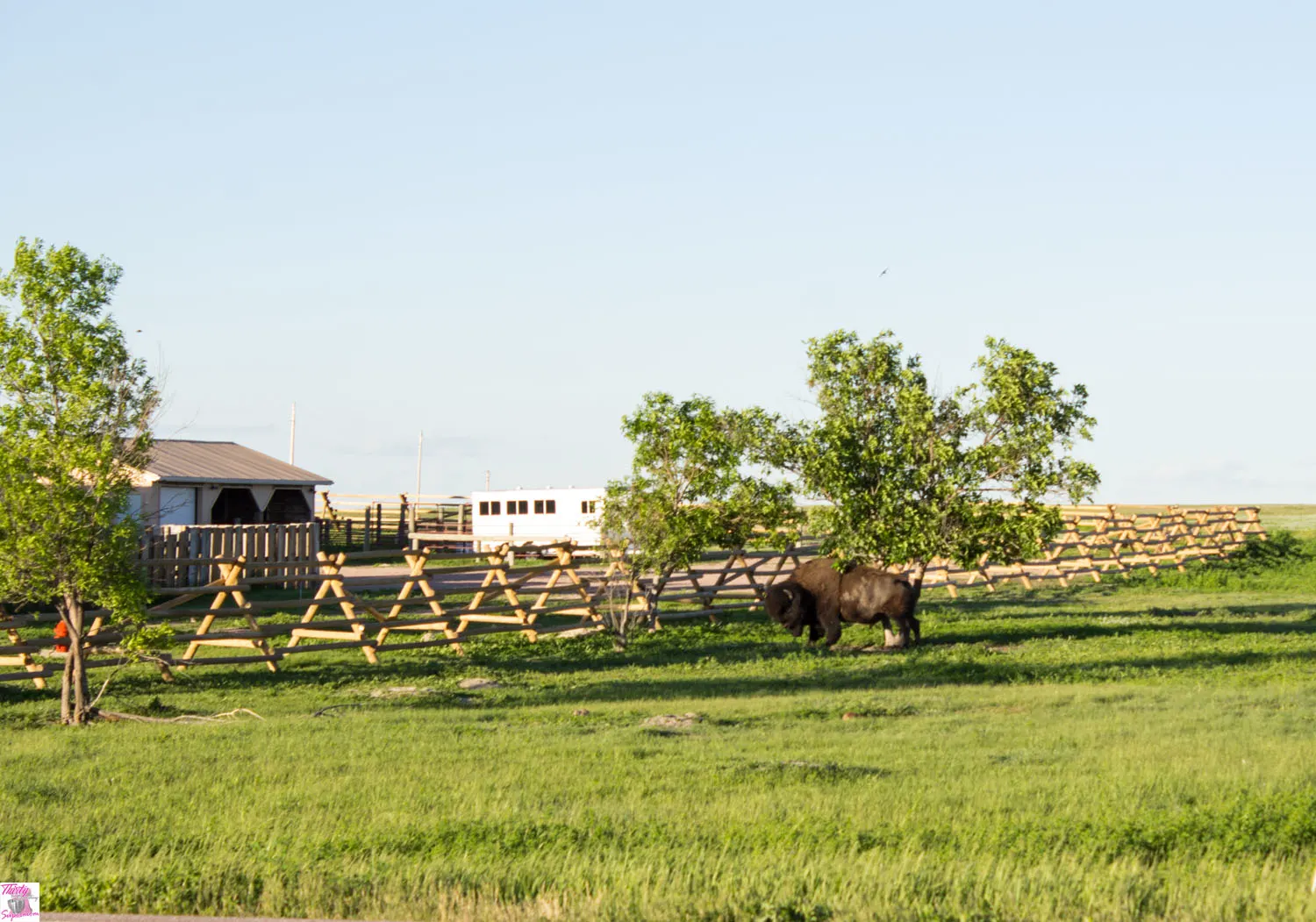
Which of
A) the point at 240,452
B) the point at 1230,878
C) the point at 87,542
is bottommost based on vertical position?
the point at 1230,878

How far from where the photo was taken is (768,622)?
27672 millimetres

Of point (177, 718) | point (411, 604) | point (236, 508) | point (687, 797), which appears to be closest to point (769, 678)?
point (411, 604)

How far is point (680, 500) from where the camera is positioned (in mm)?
26297

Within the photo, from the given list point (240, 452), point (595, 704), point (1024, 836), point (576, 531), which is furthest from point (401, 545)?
point (1024, 836)

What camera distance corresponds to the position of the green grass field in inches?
287

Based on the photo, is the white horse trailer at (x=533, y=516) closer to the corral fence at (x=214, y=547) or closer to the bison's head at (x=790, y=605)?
the corral fence at (x=214, y=547)

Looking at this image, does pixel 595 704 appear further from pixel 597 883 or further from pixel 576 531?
pixel 576 531

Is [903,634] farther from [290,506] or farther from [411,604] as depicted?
[290,506]

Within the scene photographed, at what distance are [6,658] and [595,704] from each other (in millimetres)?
10712

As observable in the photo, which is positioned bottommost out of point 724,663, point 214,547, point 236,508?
point 724,663

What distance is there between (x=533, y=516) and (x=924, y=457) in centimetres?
3204

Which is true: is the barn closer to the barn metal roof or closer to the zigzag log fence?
the barn metal roof

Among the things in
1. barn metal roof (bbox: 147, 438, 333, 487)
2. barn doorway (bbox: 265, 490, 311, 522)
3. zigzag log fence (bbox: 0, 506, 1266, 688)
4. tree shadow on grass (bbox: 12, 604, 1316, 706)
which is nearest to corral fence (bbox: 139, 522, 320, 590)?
zigzag log fence (bbox: 0, 506, 1266, 688)
